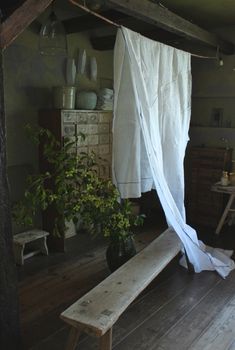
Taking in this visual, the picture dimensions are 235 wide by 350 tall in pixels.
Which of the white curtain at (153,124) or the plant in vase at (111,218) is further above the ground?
the white curtain at (153,124)

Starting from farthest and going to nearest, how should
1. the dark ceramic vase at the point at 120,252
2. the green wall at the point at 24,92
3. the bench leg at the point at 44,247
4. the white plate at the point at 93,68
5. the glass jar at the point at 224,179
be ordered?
the white plate at the point at 93,68 < the glass jar at the point at 224,179 < the bench leg at the point at 44,247 < the green wall at the point at 24,92 < the dark ceramic vase at the point at 120,252

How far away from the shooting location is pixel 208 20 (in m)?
4.09

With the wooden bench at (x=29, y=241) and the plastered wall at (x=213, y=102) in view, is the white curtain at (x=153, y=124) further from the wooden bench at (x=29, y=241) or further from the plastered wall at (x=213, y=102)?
the plastered wall at (x=213, y=102)

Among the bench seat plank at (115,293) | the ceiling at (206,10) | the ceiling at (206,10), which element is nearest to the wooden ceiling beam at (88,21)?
the ceiling at (206,10)

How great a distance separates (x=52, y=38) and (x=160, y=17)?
1341 mm

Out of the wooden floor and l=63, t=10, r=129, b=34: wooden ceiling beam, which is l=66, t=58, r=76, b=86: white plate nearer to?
l=63, t=10, r=129, b=34: wooden ceiling beam

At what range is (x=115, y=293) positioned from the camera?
2070mm

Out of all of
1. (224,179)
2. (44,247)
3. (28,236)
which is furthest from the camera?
(224,179)

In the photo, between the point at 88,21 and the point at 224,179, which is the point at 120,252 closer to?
the point at 224,179

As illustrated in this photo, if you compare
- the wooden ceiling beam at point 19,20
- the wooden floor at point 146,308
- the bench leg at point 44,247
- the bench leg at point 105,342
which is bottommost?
the wooden floor at point 146,308

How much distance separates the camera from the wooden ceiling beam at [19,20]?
72.3 inches

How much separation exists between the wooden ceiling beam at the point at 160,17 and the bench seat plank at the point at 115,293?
1767mm

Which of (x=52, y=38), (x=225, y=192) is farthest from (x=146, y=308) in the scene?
(x=52, y=38)

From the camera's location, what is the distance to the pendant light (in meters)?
3.46
